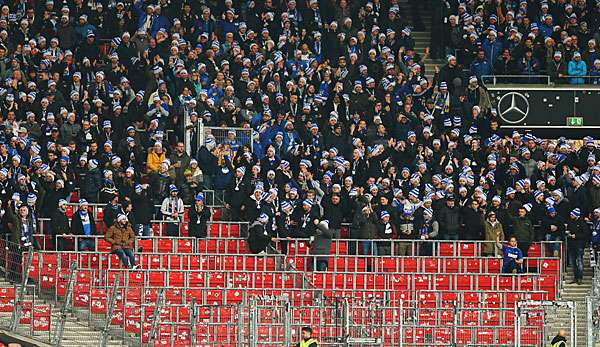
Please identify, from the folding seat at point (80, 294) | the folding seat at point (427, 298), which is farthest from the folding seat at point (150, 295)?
the folding seat at point (427, 298)

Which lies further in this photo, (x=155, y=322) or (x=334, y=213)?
(x=334, y=213)

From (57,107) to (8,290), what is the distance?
6709 millimetres

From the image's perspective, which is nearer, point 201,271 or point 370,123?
point 201,271

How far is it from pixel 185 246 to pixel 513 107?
30.9 ft

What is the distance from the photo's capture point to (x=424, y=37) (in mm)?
50812

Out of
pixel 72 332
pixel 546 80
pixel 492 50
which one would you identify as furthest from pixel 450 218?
pixel 72 332

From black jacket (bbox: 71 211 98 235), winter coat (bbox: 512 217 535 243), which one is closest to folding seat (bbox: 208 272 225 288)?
black jacket (bbox: 71 211 98 235)

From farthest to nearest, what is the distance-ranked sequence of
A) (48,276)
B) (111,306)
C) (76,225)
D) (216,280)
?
(76,225) < (216,280) < (48,276) < (111,306)

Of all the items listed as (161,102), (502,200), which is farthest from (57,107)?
(502,200)

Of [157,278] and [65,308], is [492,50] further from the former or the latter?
[65,308]

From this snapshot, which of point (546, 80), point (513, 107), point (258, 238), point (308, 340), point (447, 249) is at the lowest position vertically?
point (308, 340)

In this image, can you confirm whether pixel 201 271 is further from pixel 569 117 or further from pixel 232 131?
pixel 569 117

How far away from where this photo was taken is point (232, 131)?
44.3m

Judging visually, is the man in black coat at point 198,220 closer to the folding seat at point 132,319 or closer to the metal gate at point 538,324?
the folding seat at point 132,319
